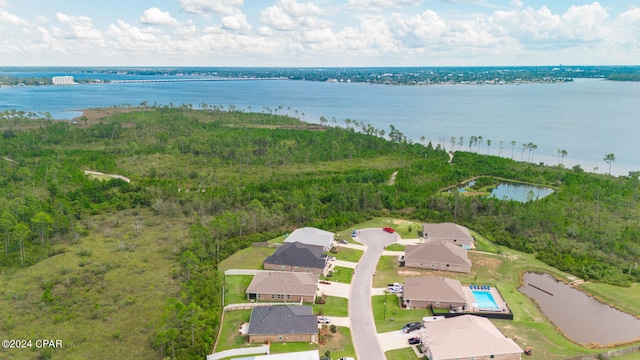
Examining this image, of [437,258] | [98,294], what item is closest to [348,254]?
[437,258]

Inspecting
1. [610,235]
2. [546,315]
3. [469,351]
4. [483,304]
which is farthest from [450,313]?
[610,235]

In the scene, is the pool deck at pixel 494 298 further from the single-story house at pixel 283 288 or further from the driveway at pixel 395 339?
the single-story house at pixel 283 288

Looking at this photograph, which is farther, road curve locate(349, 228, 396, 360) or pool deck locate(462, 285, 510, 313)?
pool deck locate(462, 285, 510, 313)

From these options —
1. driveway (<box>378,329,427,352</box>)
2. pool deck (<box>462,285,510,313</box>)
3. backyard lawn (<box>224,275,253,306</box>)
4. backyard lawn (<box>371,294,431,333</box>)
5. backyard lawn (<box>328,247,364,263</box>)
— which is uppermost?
backyard lawn (<box>328,247,364,263</box>)

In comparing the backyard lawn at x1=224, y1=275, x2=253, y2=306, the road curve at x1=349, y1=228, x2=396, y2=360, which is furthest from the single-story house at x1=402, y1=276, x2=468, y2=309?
the backyard lawn at x1=224, y1=275, x2=253, y2=306

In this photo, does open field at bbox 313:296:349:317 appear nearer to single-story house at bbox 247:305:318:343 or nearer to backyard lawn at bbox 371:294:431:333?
backyard lawn at bbox 371:294:431:333

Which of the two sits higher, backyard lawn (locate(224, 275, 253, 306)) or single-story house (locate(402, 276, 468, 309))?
single-story house (locate(402, 276, 468, 309))

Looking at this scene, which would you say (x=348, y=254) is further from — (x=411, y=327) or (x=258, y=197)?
(x=258, y=197)
